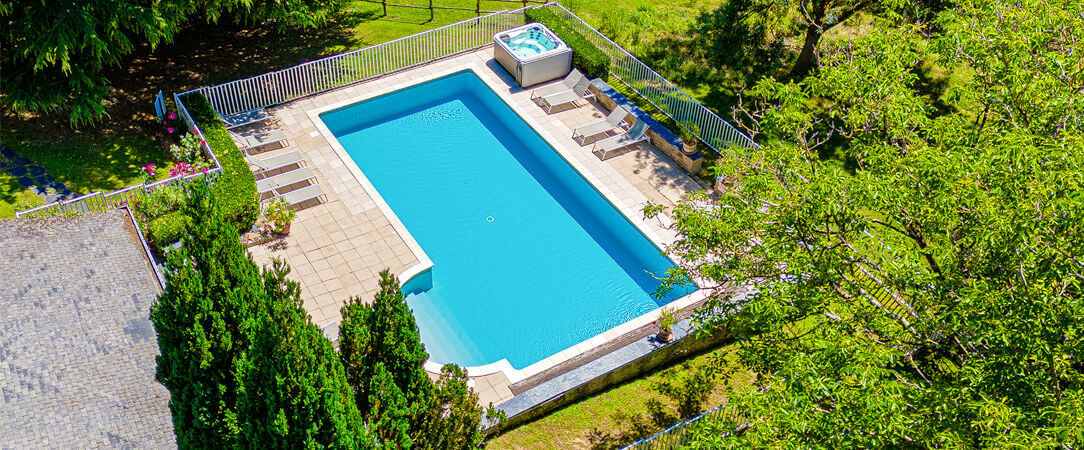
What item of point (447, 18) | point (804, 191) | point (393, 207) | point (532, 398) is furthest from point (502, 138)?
point (804, 191)

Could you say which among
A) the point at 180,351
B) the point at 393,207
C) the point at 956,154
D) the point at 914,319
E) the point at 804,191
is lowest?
the point at 393,207

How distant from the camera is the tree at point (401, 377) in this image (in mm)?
13570

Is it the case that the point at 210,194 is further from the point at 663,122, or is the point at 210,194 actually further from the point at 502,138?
the point at 663,122

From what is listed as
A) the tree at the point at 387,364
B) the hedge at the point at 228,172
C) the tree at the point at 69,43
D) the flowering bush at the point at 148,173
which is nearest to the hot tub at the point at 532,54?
the tree at the point at 69,43

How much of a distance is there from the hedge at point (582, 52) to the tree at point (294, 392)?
675 inches

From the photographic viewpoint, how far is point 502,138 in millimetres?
26938

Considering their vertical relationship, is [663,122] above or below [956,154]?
below

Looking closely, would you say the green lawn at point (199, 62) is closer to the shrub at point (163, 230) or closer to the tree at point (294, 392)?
the shrub at point (163, 230)

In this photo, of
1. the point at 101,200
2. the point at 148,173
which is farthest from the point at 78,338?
the point at 148,173

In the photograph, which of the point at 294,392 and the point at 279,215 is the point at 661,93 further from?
the point at 294,392

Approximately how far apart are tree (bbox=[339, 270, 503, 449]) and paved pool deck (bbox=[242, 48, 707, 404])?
445 cm

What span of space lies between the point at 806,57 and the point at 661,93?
18.8ft

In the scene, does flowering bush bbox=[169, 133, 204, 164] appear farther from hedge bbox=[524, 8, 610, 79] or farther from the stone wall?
hedge bbox=[524, 8, 610, 79]

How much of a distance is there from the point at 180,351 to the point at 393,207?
36.0ft
